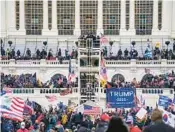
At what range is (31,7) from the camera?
2997 inches

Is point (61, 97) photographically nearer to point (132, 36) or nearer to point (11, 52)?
point (11, 52)

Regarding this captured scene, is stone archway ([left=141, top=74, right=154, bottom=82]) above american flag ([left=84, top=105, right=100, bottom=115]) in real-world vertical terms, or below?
above

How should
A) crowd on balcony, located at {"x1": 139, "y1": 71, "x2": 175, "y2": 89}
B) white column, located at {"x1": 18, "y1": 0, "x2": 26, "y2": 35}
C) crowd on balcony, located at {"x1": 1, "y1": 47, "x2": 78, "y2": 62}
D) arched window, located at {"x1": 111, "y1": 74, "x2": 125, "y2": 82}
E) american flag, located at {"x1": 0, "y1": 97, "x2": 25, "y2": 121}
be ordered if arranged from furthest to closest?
1. white column, located at {"x1": 18, "y1": 0, "x2": 26, "y2": 35}
2. crowd on balcony, located at {"x1": 1, "y1": 47, "x2": 78, "y2": 62}
3. arched window, located at {"x1": 111, "y1": 74, "x2": 125, "y2": 82}
4. crowd on balcony, located at {"x1": 139, "y1": 71, "x2": 175, "y2": 89}
5. american flag, located at {"x1": 0, "y1": 97, "x2": 25, "y2": 121}

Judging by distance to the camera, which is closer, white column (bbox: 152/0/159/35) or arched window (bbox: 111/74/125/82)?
arched window (bbox: 111/74/125/82)

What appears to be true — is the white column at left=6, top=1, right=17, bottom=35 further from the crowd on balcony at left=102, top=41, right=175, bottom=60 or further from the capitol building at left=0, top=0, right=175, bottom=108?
the crowd on balcony at left=102, top=41, right=175, bottom=60

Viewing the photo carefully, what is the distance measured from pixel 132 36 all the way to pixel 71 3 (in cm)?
668

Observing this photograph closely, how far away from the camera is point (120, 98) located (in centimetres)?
3061

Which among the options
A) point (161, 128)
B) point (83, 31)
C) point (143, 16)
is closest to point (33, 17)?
point (83, 31)

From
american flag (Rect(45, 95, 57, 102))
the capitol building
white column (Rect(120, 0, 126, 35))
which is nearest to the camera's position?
american flag (Rect(45, 95, 57, 102))

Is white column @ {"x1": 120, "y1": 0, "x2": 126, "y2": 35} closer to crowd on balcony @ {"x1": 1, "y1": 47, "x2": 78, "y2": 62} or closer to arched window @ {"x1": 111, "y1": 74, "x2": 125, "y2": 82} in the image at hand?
crowd on balcony @ {"x1": 1, "y1": 47, "x2": 78, "y2": 62}

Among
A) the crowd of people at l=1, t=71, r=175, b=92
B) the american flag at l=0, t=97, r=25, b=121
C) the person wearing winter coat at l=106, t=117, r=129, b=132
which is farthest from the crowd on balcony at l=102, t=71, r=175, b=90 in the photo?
the person wearing winter coat at l=106, t=117, r=129, b=132

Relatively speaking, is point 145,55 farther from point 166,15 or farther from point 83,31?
point 83,31

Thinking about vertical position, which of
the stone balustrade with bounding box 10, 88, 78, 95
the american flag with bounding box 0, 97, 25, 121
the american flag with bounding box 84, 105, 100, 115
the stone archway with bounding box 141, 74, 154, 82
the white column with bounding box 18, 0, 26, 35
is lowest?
the stone balustrade with bounding box 10, 88, 78, 95

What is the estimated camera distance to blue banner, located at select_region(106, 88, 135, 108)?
30.4 metres
